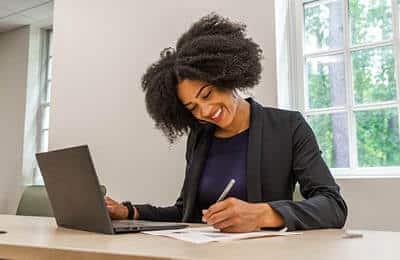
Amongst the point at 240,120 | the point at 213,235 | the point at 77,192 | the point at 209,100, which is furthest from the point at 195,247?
the point at 240,120

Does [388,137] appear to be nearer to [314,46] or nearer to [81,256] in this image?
[314,46]

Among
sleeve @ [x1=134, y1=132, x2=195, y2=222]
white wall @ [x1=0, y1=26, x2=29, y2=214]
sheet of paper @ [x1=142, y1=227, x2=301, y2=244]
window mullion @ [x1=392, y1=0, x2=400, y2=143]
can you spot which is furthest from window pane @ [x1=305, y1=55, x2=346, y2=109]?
white wall @ [x1=0, y1=26, x2=29, y2=214]

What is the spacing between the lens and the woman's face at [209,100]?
132cm

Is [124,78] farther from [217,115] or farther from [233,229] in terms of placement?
[233,229]

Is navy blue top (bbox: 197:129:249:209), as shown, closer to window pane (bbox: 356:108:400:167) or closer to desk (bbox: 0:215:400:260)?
desk (bbox: 0:215:400:260)

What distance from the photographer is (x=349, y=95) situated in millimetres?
1869

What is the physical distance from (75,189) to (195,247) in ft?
1.32

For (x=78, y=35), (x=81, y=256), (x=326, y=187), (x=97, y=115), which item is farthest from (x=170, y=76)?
(x=78, y=35)

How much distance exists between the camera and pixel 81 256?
26.2 inches

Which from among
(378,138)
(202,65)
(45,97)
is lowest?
(378,138)

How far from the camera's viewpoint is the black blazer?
1.19 m

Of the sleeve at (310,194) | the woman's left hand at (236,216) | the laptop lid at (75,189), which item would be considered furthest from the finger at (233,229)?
the laptop lid at (75,189)

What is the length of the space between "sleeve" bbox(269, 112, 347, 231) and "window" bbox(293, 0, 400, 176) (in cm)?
60

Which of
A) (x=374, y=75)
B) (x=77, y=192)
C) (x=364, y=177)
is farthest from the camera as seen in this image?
(x=374, y=75)
